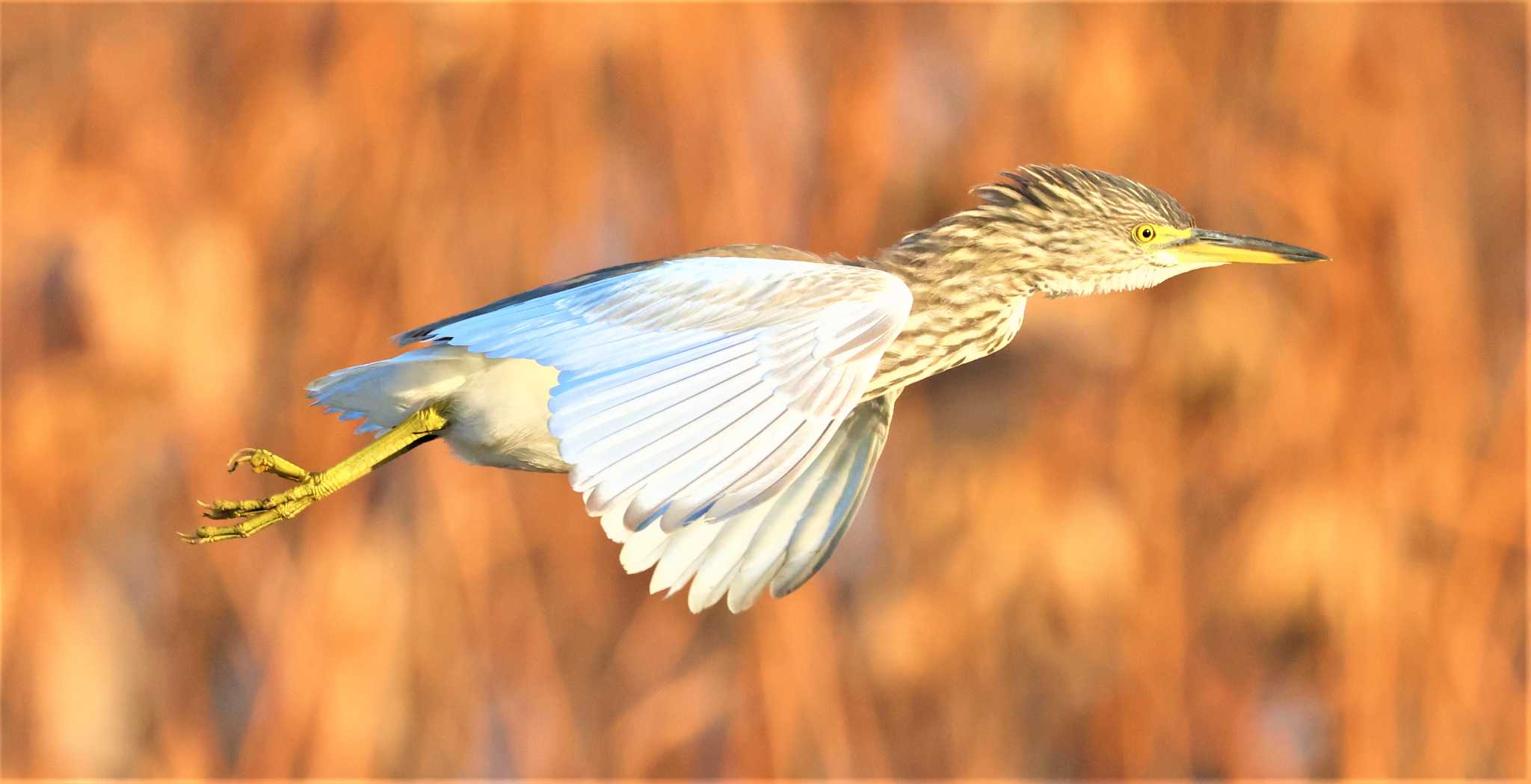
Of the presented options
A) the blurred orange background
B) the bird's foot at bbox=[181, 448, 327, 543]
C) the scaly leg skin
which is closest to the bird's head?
the scaly leg skin

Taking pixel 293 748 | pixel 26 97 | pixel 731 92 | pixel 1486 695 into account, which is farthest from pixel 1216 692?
pixel 26 97

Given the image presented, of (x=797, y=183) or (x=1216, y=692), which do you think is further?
(x=1216, y=692)

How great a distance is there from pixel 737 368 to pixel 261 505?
0.74 m

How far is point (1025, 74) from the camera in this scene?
16.4 feet

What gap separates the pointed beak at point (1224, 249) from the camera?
7.84ft

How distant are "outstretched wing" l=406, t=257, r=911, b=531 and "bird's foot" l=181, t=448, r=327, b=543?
0.26 metres

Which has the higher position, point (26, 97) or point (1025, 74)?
point (26, 97)

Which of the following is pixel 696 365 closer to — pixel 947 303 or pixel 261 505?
pixel 947 303

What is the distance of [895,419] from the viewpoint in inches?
191

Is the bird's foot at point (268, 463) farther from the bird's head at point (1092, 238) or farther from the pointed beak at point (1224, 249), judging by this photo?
the pointed beak at point (1224, 249)

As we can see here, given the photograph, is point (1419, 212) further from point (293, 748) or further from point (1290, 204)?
point (293, 748)

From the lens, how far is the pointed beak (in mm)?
2391

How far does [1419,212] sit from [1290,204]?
1.43ft

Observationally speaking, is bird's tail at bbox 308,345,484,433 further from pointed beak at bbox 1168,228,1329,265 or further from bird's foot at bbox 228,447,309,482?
pointed beak at bbox 1168,228,1329,265
